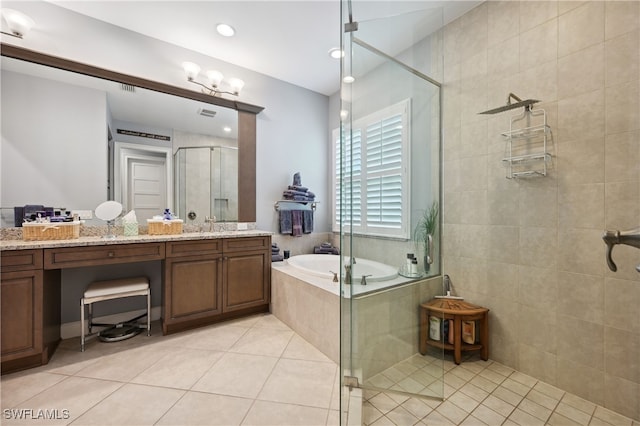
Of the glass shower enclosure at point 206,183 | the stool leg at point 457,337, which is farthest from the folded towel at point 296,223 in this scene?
the stool leg at point 457,337

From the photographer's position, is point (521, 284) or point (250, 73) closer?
point (521, 284)

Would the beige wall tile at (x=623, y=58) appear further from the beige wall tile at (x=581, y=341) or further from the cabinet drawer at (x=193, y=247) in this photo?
the cabinet drawer at (x=193, y=247)

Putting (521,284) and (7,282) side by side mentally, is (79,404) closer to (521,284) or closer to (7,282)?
(7,282)

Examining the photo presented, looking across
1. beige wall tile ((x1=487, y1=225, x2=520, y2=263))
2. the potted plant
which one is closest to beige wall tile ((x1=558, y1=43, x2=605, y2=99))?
beige wall tile ((x1=487, y1=225, x2=520, y2=263))

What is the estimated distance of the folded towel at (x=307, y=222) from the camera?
3457mm

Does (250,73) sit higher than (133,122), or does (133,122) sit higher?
(250,73)

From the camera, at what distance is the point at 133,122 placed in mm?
2500

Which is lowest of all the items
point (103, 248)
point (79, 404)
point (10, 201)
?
point (79, 404)

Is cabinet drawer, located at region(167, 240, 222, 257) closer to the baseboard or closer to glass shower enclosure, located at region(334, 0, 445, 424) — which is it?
the baseboard

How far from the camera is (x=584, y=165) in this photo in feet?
5.24

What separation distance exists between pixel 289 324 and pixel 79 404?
147cm

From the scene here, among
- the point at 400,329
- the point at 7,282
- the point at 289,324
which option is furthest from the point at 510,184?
the point at 7,282

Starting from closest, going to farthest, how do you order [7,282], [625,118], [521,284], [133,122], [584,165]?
[625,118]
[584,165]
[7,282]
[521,284]
[133,122]

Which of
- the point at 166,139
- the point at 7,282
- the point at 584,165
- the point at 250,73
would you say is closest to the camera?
the point at 584,165
